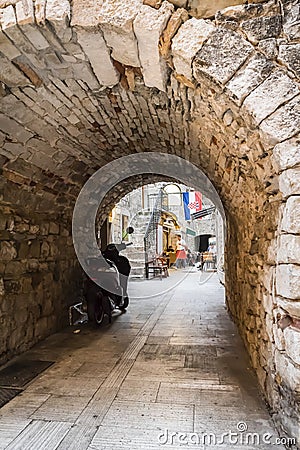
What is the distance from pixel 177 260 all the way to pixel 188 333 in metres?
12.4

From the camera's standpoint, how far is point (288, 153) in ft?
5.04

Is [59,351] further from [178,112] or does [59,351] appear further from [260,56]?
[260,56]

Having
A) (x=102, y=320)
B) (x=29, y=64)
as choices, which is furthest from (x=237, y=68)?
(x=102, y=320)

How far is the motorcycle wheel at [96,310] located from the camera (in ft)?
14.1

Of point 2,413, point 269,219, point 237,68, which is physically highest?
point 237,68

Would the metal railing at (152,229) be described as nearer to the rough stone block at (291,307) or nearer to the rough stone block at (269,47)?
the rough stone block at (291,307)

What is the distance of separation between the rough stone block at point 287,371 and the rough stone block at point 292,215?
62cm

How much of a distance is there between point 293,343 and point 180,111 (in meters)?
1.66

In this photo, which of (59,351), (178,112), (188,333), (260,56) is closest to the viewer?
(260,56)

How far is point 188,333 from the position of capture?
12.7 ft

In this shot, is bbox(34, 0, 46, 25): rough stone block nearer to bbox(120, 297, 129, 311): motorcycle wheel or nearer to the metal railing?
bbox(120, 297, 129, 311): motorcycle wheel

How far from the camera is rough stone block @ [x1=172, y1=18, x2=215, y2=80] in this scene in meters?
1.61

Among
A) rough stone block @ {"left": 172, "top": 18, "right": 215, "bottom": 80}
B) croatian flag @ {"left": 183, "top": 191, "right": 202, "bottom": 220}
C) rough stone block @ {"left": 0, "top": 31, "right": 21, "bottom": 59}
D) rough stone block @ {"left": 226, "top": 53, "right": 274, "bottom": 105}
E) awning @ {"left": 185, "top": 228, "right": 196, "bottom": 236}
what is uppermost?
croatian flag @ {"left": 183, "top": 191, "right": 202, "bottom": 220}

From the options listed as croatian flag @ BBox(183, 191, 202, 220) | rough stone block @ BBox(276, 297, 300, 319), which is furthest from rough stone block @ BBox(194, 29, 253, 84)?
croatian flag @ BBox(183, 191, 202, 220)
